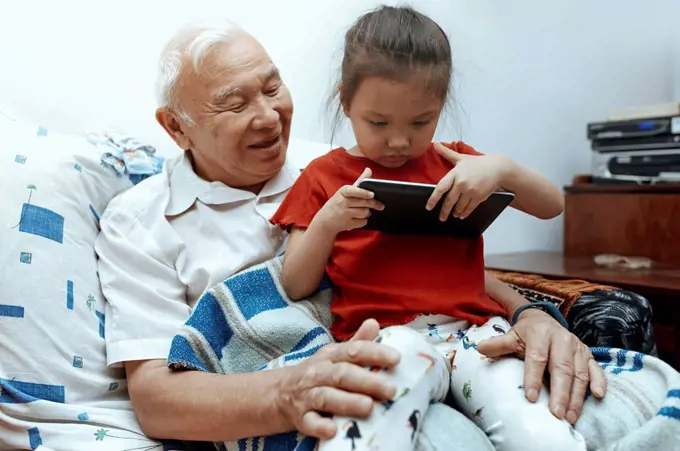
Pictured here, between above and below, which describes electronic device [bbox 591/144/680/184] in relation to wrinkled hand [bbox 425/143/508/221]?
below

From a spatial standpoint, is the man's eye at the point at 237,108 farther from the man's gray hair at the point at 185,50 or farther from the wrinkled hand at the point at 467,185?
the wrinkled hand at the point at 467,185

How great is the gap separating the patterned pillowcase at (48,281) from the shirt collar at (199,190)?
6.6 inches

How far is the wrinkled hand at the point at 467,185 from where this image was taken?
995 millimetres

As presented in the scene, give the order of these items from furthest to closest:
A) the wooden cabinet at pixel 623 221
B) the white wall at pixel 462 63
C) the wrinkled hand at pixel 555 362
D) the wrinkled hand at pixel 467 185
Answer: the wooden cabinet at pixel 623 221
the white wall at pixel 462 63
the wrinkled hand at pixel 467 185
the wrinkled hand at pixel 555 362

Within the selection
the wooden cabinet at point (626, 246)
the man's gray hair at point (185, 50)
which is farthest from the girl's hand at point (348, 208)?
the wooden cabinet at point (626, 246)

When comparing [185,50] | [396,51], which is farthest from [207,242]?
[396,51]

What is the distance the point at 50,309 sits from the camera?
3.67ft

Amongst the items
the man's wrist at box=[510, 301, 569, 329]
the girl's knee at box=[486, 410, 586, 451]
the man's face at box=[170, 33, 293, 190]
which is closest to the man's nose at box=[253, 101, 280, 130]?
the man's face at box=[170, 33, 293, 190]

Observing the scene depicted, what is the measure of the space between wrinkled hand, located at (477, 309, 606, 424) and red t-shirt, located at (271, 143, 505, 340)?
14 cm

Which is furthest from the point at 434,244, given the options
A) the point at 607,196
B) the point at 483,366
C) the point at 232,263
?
the point at 607,196

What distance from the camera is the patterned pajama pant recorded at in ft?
2.55

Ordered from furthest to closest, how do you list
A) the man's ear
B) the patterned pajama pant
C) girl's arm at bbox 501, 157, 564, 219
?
the man's ear < girl's arm at bbox 501, 157, 564, 219 < the patterned pajama pant

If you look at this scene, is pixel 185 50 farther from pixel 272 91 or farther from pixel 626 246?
pixel 626 246

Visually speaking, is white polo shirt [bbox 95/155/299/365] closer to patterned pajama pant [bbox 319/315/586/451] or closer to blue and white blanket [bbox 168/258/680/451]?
blue and white blanket [bbox 168/258/680/451]
